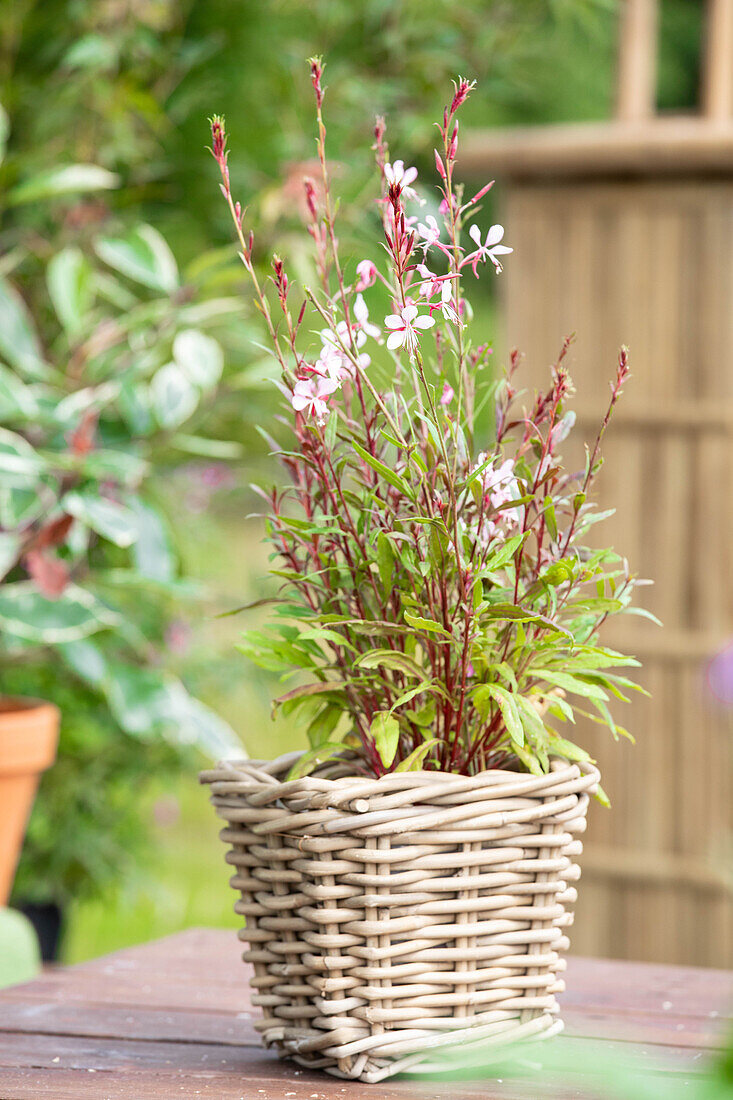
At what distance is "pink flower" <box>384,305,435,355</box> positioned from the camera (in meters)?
0.62

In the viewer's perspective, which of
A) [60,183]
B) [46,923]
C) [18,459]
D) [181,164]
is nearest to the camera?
[18,459]

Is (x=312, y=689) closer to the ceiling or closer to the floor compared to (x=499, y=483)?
closer to the floor

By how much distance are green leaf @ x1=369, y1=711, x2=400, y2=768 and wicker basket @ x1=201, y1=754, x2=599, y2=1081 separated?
1cm

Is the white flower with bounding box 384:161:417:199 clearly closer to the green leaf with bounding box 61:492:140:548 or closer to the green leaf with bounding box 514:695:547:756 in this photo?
the green leaf with bounding box 514:695:547:756

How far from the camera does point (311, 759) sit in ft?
2.31

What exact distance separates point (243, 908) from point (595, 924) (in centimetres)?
175

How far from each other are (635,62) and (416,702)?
1891 millimetres

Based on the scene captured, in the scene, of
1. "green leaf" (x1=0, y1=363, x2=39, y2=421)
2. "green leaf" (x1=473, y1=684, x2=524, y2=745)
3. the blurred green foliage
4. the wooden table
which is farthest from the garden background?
"green leaf" (x1=473, y1=684, x2=524, y2=745)

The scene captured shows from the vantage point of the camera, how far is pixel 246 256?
66cm

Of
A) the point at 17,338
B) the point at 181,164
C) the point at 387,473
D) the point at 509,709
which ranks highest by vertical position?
the point at 181,164

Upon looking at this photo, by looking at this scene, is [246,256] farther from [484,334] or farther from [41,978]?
[484,334]

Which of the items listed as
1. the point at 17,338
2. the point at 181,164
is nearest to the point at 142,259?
the point at 17,338

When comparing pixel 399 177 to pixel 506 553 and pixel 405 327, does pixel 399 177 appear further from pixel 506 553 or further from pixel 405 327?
pixel 506 553

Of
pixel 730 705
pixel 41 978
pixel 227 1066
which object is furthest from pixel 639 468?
pixel 227 1066
